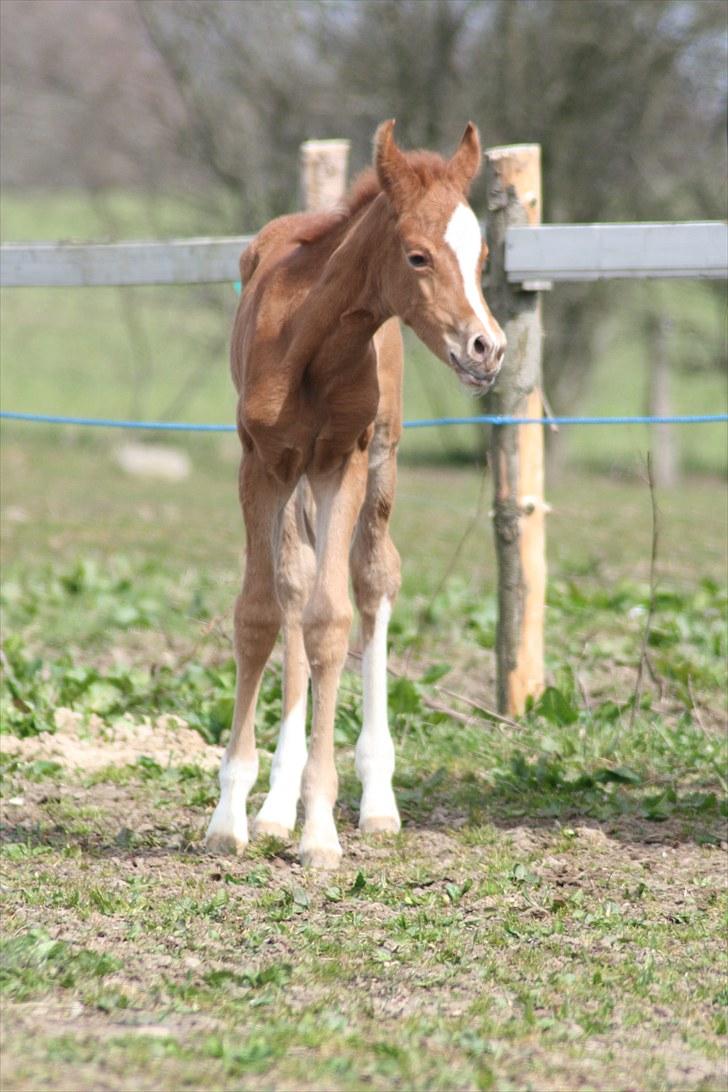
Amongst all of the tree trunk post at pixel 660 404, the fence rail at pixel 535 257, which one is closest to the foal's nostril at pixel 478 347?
the fence rail at pixel 535 257

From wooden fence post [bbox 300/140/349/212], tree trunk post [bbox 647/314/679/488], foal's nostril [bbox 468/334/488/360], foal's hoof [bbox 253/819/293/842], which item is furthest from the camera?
tree trunk post [bbox 647/314/679/488]

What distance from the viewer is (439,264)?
4.24 meters

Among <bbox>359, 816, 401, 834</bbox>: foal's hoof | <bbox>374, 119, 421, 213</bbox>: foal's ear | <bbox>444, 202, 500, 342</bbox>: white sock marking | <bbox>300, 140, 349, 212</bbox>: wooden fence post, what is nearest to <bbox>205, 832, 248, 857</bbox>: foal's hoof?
<bbox>359, 816, 401, 834</bbox>: foal's hoof

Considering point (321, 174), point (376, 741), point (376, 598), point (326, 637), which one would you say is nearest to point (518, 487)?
point (376, 598)

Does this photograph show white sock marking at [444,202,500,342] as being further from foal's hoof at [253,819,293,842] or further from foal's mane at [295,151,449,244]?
foal's hoof at [253,819,293,842]

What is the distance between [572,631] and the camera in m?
7.74

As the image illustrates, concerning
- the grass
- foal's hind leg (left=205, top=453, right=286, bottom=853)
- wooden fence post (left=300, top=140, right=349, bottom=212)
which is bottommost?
the grass

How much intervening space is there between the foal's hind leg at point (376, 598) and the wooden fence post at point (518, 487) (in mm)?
1097

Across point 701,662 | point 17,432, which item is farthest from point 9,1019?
point 17,432

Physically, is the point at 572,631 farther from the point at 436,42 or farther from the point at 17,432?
the point at 17,432

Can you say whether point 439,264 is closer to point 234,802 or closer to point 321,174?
point 234,802

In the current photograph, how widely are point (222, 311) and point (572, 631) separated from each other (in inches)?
385

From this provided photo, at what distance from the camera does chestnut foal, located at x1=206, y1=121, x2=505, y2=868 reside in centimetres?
429

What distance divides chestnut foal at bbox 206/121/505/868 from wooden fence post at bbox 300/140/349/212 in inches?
79.7
